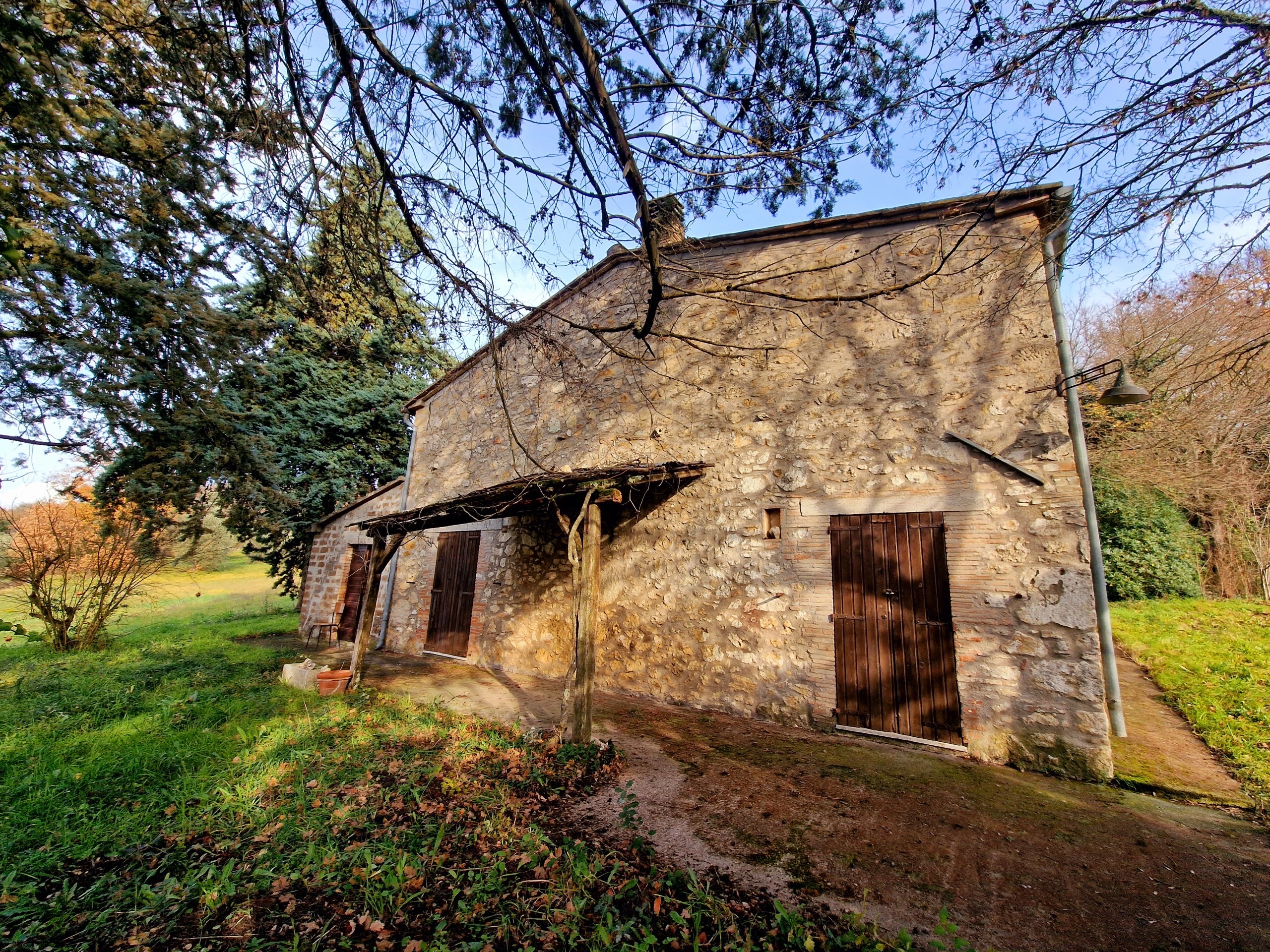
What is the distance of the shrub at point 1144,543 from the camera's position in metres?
9.06

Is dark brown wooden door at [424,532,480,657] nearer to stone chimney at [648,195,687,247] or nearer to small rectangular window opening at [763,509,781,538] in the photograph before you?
small rectangular window opening at [763,509,781,538]

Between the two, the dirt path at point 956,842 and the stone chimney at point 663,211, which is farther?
the stone chimney at point 663,211

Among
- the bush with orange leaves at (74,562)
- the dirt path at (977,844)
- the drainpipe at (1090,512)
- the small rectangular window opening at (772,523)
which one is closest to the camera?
the dirt path at (977,844)

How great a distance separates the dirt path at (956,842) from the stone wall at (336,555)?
6.92 metres

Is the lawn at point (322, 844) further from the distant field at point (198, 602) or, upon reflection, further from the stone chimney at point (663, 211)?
the distant field at point (198, 602)

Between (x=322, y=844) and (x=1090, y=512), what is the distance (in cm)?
607

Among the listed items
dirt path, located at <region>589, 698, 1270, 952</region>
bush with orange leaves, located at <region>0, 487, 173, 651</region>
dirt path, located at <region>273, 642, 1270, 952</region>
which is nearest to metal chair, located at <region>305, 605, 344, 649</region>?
bush with orange leaves, located at <region>0, 487, 173, 651</region>

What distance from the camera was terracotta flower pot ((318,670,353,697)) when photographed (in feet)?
17.3

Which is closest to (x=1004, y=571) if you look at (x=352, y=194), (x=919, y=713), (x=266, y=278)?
(x=919, y=713)

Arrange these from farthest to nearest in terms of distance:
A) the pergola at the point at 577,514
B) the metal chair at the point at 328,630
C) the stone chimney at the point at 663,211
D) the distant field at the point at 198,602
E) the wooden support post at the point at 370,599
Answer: the metal chair at the point at 328,630 → the distant field at the point at 198,602 → the wooden support post at the point at 370,599 → the pergola at the point at 577,514 → the stone chimney at the point at 663,211

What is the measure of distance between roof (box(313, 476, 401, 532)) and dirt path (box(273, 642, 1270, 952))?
6.94 metres

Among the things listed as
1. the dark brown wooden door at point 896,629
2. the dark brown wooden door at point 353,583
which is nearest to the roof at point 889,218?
the dark brown wooden door at point 896,629

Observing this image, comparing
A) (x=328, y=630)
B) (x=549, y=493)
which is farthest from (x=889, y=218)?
(x=328, y=630)

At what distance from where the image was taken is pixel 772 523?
16.4ft
